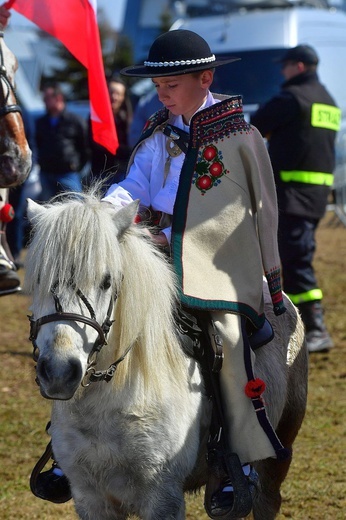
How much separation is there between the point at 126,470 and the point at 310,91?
5.33m

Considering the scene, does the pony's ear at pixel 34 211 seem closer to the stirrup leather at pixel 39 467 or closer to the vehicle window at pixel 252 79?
the stirrup leather at pixel 39 467

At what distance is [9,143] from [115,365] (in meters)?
2.19

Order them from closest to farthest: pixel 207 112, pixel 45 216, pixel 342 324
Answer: pixel 45 216
pixel 207 112
pixel 342 324

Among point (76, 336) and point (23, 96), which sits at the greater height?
point (76, 336)

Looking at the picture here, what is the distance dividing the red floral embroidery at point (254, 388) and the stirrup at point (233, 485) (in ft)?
0.77

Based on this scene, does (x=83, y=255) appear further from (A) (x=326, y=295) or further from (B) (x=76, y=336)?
(A) (x=326, y=295)

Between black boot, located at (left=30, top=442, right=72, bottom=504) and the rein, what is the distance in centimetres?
71

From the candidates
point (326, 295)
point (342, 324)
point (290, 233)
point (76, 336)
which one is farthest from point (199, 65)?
point (326, 295)

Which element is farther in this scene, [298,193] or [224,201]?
[298,193]

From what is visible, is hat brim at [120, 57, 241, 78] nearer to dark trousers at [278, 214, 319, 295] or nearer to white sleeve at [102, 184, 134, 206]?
white sleeve at [102, 184, 134, 206]

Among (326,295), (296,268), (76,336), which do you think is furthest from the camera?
(326,295)

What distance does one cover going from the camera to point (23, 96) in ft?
57.9

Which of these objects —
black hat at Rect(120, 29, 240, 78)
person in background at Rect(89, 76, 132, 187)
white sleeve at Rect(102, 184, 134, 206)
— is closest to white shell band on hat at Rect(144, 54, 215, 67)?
black hat at Rect(120, 29, 240, 78)

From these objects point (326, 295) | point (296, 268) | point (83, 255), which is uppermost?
point (83, 255)
